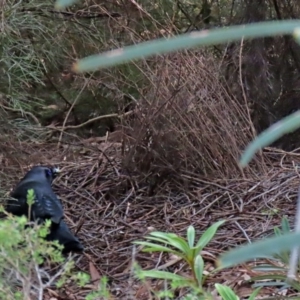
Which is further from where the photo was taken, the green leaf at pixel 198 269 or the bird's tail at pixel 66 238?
the bird's tail at pixel 66 238

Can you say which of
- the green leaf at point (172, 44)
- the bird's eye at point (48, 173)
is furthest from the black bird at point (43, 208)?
the green leaf at point (172, 44)

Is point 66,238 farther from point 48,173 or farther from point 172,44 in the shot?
point 172,44

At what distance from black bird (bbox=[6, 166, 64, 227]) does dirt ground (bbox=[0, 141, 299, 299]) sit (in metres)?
→ 0.15

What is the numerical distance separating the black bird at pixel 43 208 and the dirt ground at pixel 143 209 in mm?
99

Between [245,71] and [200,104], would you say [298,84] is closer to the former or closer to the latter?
[245,71]

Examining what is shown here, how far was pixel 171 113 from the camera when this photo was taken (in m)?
3.23

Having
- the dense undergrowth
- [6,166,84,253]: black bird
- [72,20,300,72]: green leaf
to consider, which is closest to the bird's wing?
[6,166,84,253]: black bird

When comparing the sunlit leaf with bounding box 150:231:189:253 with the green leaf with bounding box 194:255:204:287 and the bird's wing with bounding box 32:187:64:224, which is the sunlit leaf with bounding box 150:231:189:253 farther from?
the bird's wing with bounding box 32:187:64:224

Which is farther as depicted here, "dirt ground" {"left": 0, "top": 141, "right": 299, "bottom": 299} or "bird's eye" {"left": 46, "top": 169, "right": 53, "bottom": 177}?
"bird's eye" {"left": 46, "top": 169, "right": 53, "bottom": 177}

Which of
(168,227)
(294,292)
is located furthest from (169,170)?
(294,292)

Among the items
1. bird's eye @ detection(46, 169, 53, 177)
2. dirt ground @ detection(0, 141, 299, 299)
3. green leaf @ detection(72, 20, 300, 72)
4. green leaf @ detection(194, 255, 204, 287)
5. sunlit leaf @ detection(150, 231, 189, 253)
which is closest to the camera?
green leaf @ detection(72, 20, 300, 72)

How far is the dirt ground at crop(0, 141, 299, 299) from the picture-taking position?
2514 mm

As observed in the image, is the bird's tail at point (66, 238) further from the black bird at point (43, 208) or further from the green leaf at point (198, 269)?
the green leaf at point (198, 269)

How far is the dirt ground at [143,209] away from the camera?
99.0 inches
